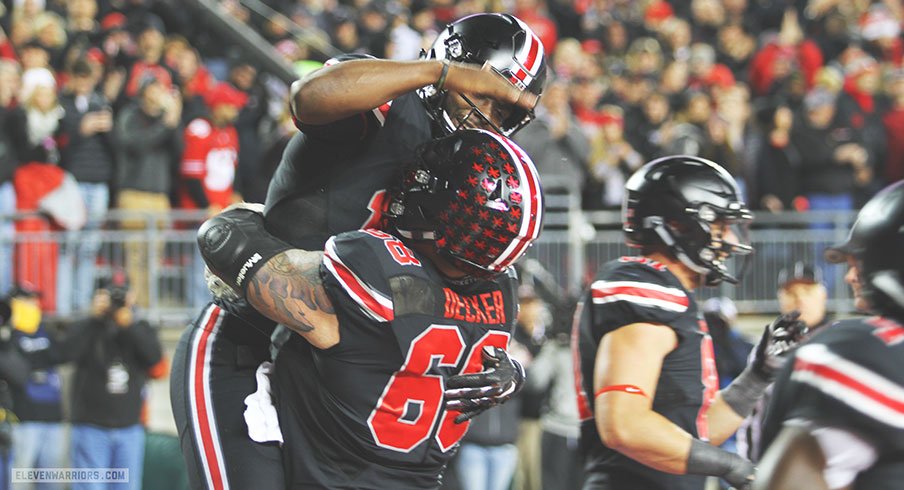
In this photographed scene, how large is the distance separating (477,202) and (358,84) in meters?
0.44

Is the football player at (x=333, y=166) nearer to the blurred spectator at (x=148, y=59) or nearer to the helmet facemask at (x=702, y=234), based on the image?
the helmet facemask at (x=702, y=234)

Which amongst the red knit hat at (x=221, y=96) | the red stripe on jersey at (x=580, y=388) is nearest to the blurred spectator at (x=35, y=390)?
the red knit hat at (x=221, y=96)

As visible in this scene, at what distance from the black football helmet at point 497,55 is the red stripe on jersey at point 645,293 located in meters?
0.63

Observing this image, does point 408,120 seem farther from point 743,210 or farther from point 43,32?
point 43,32

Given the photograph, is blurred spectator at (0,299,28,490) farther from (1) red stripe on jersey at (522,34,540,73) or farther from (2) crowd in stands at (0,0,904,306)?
(1) red stripe on jersey at (522,34,540,73)

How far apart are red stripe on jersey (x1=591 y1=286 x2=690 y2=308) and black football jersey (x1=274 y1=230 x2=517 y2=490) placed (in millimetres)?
664

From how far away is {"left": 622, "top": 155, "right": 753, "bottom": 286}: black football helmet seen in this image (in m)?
4.24

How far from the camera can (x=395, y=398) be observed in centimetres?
332

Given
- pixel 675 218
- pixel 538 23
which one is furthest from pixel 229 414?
pixel 538 23

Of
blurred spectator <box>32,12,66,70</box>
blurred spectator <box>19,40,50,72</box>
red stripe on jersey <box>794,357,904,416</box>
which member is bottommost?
red stripe on jersey <box>794,357,904,416</box>

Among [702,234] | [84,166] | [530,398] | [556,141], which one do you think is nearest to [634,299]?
[702,234]

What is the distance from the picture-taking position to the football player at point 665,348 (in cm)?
390

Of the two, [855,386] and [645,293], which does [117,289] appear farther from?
[855,386]

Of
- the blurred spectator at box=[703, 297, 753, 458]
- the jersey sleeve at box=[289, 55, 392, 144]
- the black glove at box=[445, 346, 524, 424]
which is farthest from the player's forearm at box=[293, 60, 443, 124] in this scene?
the blurred spectator at box=[703, 297, 753, 458]
